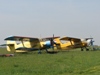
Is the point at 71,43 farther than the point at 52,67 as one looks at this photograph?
Yes

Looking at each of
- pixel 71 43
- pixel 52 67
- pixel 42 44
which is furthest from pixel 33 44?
pixel 52 67

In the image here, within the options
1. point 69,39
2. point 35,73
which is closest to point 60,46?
point 69,39

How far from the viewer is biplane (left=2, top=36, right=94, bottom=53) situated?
52.8 meters

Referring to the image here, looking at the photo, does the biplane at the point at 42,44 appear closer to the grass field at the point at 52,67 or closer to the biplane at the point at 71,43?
the biplane at the point at 71,43

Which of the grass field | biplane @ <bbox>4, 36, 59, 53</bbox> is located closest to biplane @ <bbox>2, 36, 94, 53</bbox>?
biplane @ <bbox>4, 36, 59, 53</bbox>

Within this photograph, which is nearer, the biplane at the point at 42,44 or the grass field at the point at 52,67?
the grass field at the point at 52,67

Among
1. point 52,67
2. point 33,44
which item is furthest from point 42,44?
point 52,67

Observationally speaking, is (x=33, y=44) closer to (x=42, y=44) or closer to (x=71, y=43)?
(x=42, y=44)

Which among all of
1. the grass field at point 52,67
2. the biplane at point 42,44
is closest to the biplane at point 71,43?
the biplane at point 42,44

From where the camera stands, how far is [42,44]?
174ft

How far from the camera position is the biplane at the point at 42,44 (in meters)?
52.8

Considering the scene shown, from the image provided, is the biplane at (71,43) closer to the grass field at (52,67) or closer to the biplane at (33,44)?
the biplane at (33,44)

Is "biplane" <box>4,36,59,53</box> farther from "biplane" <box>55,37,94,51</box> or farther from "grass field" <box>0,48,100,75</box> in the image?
"grass field" <box>0,48,100,75</box>

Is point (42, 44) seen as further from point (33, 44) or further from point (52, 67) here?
point (52, 67)
